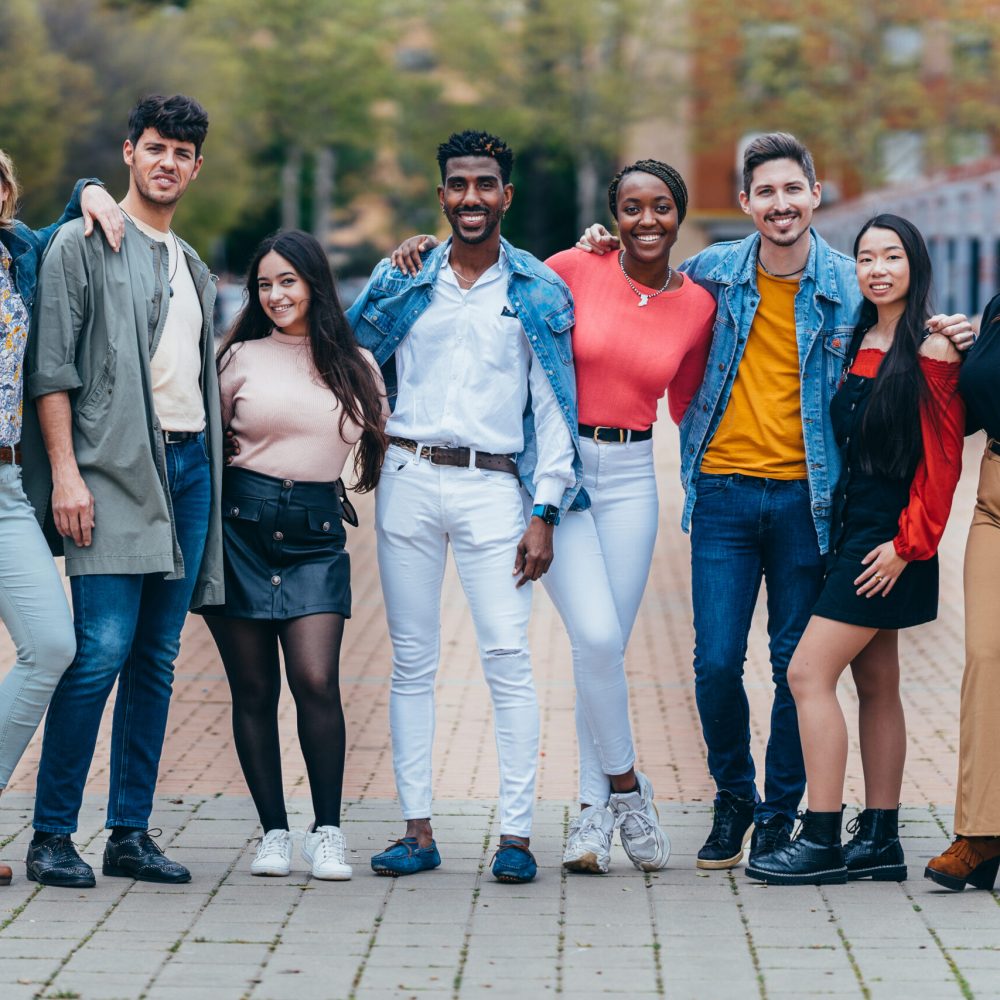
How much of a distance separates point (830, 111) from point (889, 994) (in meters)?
49.8

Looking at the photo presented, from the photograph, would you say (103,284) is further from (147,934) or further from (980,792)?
(980,792)

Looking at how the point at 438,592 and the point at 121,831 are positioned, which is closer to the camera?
the point at 121,831

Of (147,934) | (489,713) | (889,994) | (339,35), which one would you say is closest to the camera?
(889,994)

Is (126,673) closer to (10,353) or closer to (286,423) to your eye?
(286,423)

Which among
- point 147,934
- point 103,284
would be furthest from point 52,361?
point 147,934

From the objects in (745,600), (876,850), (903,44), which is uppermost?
(903,44)

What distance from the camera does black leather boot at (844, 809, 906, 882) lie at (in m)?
5.12

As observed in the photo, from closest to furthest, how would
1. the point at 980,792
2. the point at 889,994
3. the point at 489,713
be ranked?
the point at 889,994 < the point at 980,792 < the point at 489,713

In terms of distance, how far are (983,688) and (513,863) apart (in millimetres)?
1421

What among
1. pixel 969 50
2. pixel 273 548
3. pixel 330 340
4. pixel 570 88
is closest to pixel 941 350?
pixel 330 340

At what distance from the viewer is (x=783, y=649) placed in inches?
208

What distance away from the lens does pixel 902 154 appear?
185ft

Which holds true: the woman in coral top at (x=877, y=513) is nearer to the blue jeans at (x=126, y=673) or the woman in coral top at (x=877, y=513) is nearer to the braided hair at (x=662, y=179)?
the braided hair at (x=662, y=179)

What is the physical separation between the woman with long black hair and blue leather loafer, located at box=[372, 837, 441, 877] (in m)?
0.13
